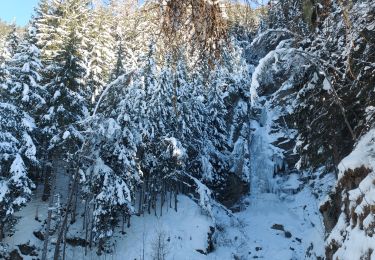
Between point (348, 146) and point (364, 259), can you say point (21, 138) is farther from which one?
point (364, 259)

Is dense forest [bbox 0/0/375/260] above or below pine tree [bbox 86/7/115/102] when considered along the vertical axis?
below

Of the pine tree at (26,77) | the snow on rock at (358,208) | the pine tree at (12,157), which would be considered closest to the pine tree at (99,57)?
the pine tree at (26,77)

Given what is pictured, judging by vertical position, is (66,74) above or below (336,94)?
above

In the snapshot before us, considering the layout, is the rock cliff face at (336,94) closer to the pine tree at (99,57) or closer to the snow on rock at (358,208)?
the snow on rock at (358,208)

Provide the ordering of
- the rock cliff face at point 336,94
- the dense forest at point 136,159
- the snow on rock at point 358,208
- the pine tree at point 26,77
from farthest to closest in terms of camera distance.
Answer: the pine tree at point 26,77 < the dense forest at point 136,159 < the snow on rock at point 358,208 < the rock cliff face at point 336,94

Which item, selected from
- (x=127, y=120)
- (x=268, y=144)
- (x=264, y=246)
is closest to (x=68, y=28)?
(x=127, y=120)

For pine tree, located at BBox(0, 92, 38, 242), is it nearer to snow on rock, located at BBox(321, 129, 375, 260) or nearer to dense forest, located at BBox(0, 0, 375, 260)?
dense forest, located at BBox(0, 0, 375, 260)

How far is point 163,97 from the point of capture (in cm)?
3241

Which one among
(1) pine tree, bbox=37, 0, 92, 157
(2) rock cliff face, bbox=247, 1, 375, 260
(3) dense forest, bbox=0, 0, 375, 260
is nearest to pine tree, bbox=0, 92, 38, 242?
(3) dense forest, bbox=0, 0, 375, 260

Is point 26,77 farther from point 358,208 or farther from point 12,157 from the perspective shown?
point 358,208

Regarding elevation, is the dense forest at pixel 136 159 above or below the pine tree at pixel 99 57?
below

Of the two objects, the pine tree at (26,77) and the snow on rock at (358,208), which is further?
the pine tree at (26,77)

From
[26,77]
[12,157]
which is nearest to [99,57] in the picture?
[26,77]

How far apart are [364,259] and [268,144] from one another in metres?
43.5
